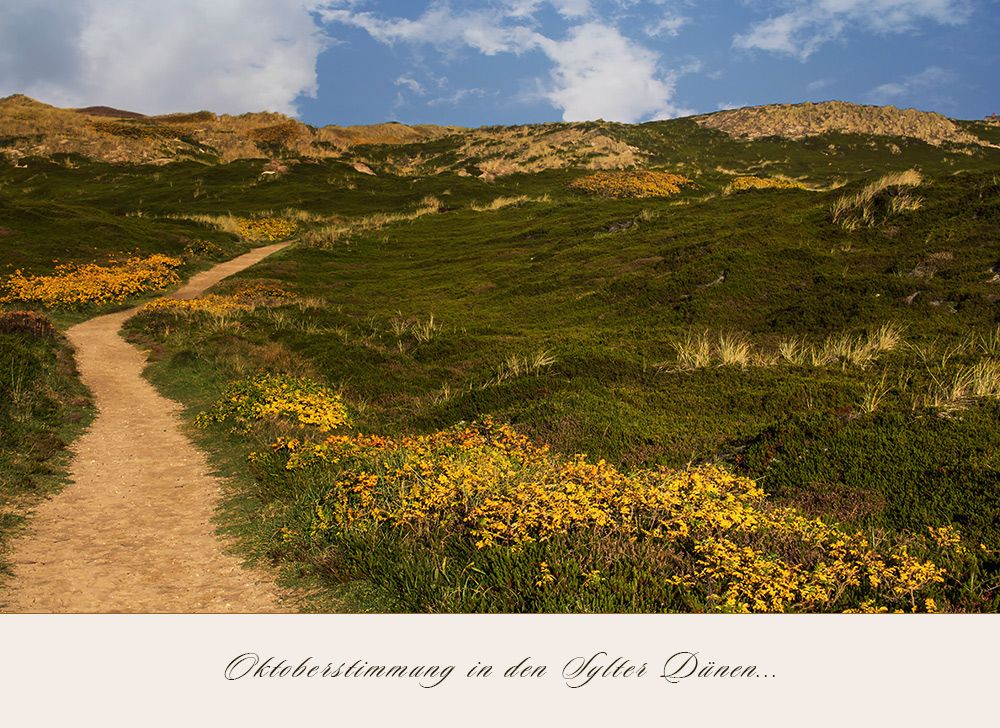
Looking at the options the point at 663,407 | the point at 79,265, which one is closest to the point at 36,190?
the point at 79,265

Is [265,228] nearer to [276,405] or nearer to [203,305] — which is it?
[203,305]

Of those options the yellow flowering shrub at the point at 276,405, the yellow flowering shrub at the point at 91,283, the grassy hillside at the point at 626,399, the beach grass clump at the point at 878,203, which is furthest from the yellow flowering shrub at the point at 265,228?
the beach grass clump at the point at 878,203

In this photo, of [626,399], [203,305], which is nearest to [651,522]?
[626,399]

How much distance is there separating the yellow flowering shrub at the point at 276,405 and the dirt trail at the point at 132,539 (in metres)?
0.90

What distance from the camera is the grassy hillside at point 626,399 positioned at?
506 centimetres

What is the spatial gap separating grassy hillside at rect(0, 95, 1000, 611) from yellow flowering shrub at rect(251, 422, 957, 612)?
0.12 feet

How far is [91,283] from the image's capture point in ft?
79.0

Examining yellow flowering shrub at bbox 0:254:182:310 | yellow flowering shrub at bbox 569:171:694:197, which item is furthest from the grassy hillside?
yellow flowering shrub at bbox 569:171:694:197

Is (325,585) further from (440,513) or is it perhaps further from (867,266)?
(867,266)

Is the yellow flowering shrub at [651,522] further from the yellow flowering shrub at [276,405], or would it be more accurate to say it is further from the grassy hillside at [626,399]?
the yellow flowering shrub at [276,405]

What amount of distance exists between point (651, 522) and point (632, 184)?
153 feet

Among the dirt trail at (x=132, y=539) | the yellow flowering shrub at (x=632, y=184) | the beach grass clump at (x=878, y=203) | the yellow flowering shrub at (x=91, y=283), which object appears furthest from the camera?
the yellow flowering shrub at (x=632, y=184)

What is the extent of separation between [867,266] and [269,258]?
3014 cm

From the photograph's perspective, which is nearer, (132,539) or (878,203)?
(132,539)
